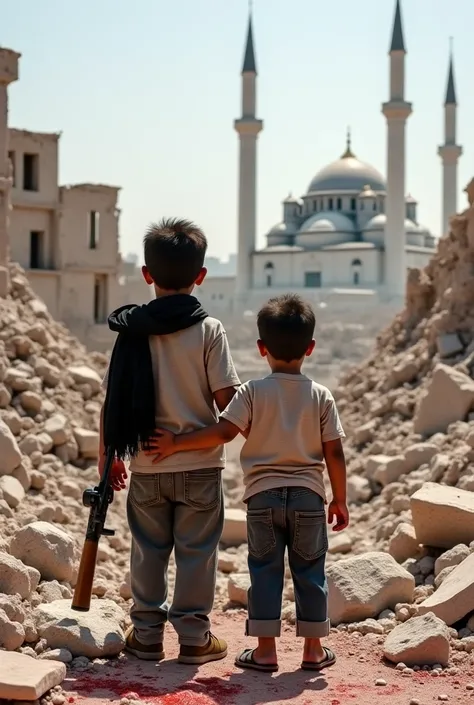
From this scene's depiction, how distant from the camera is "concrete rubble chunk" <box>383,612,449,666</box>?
10.2 feet

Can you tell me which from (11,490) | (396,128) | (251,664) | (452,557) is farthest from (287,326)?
(396,128)

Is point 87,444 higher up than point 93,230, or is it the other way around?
point 93,230

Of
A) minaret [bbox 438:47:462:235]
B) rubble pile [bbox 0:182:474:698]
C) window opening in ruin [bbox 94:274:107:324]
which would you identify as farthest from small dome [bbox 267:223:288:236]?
rubble pile [bbox 0:182:474:698]

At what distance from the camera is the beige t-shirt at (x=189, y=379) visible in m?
→ 3.06

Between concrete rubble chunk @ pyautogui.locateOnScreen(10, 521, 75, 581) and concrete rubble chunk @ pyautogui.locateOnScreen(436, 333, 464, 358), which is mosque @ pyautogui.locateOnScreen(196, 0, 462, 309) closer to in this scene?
concrete rubble chunk @ pyautogui.locateOnScreen(436, 333, 464, 358)

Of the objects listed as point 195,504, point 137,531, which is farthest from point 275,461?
point 137,531

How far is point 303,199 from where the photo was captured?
4881 cm

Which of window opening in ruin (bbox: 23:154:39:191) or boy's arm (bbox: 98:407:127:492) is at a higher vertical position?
window opening in ruin (bbox: 23:154:39:191)

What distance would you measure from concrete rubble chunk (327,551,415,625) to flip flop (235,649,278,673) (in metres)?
0.77

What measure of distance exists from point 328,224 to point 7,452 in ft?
132

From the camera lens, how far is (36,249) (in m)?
16.6

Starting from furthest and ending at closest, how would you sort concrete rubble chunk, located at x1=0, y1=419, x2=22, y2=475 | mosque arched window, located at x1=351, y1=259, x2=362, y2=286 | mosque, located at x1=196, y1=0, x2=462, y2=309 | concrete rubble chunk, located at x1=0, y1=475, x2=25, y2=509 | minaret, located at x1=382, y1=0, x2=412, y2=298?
mosque arched window, located at x1=351, y1=259, x2=362, y2=286, mosque, located at x1=196, y1=0, x2=462, y2=309, minaret, located at x1=382, y1=0, x2=412, y2=298, concrete rubble chunk, located at x1=0, y1=419, x2=22, y2=475, concrete rubble chunk, located at x1=0, y1=475, x2=25, y2=509

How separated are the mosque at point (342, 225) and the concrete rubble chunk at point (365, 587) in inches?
1244

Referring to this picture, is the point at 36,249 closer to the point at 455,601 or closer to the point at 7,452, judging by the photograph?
the point at 7,452
